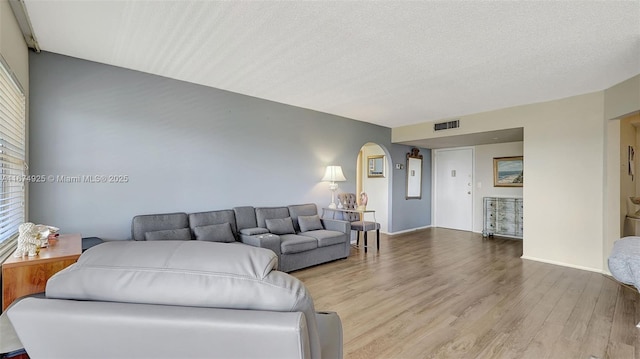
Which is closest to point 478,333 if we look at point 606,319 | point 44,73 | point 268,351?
point 606,319

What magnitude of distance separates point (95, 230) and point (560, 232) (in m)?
6.02

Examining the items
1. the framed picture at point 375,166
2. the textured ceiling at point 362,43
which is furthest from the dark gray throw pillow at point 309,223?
the framed picture at point 375,166

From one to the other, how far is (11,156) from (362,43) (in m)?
2.96

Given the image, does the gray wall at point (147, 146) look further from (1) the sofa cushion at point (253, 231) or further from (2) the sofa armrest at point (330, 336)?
(2) the sofa armrest at point (330, 336)

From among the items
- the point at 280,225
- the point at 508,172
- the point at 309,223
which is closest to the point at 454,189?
the point at 508,172

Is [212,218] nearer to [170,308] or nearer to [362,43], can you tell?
[362,43]

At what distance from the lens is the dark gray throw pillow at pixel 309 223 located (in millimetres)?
4473

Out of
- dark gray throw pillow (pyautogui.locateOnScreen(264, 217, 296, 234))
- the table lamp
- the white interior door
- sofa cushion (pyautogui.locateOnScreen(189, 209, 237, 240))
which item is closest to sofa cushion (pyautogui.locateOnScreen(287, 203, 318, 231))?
dark gray throw pillow (pyautogui.locateOnScreen(264, 217, 296, 234))

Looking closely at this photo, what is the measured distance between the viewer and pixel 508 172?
6.28 metres

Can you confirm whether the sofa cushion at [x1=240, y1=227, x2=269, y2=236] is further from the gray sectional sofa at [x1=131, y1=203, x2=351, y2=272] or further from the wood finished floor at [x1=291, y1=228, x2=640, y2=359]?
the wood finished floor at [x1=291, y1=228, x2=640, y2=359]

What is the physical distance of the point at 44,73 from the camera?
2873mm

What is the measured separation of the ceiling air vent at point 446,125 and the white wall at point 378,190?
1.26 meters

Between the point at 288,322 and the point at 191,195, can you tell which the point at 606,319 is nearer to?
the point at 288,322

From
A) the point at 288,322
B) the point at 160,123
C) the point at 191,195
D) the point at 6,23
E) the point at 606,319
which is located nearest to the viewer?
the point at 288,322
